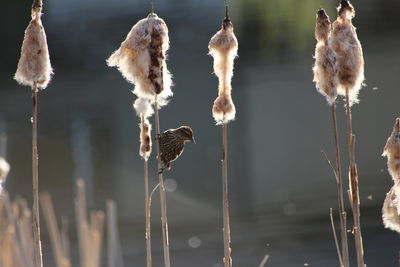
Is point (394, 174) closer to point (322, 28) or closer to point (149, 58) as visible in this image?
point (322, 28)

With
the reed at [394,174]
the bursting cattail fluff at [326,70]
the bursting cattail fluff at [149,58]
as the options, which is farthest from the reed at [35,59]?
the reed at [394,174]

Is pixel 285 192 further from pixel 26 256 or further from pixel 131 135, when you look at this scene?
pixel 26 256

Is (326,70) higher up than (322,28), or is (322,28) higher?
(322,28)

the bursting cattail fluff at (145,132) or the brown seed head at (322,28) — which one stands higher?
the brown seed head at (322,28)

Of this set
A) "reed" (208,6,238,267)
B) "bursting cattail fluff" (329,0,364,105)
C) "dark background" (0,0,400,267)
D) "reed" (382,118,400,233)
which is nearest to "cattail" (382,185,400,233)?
"reed" (382,118,400,233)

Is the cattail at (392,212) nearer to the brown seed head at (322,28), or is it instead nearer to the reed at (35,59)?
the brown seed head at (322,28)

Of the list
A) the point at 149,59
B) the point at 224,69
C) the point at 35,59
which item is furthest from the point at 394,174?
the point at 35,59
